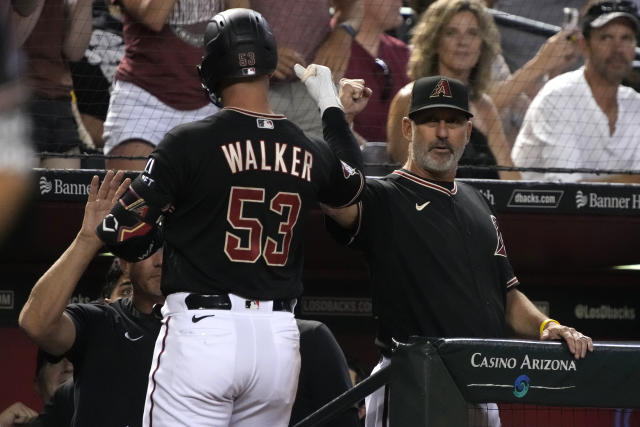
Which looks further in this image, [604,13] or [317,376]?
[604,13]

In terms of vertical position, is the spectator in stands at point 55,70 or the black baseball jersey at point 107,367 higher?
the spectator in stands at point 55,70

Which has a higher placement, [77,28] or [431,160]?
[77,28]

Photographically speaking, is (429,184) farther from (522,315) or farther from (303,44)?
(303,44)

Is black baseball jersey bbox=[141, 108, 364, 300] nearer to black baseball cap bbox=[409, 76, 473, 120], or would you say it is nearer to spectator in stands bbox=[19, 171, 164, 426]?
spectator in stands bbox=[19, 171, 164, 426]

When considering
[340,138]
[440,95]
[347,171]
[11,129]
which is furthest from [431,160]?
[11,129]

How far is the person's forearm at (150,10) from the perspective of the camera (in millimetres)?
4293

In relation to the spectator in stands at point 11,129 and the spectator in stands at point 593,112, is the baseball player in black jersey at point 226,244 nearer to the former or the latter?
the spectator in stands at point 11,129

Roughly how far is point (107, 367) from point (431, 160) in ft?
4.01

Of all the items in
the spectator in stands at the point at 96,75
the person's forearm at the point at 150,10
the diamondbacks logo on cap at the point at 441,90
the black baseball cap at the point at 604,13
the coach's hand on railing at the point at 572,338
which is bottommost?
the coach's hand on railing at the point at 572,338

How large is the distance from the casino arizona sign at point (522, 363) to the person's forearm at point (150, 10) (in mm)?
2186

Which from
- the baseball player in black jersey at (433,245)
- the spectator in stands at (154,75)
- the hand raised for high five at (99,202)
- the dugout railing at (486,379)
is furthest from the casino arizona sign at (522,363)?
the spectator in stands at (154,75)

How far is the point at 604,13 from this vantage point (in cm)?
501

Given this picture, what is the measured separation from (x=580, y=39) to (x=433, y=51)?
0.84 m

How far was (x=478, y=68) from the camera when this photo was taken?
4.82 m
